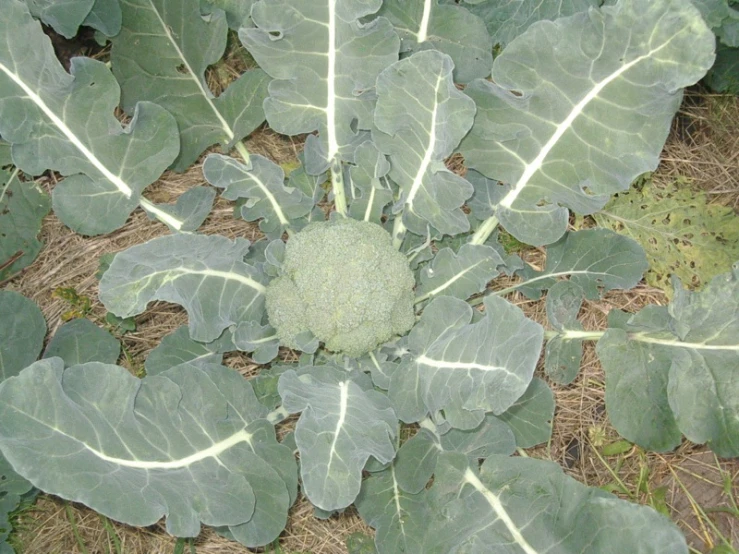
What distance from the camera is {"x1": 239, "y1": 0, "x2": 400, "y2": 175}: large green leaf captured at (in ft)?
6.13

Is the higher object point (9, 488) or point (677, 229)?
point (677, 229)

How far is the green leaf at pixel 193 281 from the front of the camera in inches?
71.7

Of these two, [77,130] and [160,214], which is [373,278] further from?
[77,130]

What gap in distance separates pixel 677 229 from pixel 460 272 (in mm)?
1027

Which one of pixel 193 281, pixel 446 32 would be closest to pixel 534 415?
pixel 193 281

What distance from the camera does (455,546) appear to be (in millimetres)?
1787

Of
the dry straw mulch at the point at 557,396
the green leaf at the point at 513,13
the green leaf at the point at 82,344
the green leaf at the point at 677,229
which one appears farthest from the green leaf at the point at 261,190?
the green leaf at the point at 677,229

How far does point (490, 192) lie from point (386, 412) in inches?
28.6

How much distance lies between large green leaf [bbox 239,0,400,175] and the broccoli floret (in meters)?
0.26

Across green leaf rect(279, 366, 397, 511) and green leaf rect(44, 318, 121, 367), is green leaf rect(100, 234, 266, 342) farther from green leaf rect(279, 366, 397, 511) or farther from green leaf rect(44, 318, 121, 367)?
green leaf rect(44, 318, 121, 367)

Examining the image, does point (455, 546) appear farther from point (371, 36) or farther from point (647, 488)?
point (371, 36)

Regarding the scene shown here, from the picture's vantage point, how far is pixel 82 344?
2.34 metres

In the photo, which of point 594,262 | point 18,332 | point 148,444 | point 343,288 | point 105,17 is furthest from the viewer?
point 18,332

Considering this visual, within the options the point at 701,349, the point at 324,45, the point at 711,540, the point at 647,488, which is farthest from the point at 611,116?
the point at 711,540
